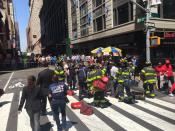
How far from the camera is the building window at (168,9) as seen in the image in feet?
91.9

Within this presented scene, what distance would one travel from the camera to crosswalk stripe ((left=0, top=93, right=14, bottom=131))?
10980 millimetres

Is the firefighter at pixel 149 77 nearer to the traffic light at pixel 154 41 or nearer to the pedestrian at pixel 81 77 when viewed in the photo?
the pedestrian at pixel 81 77

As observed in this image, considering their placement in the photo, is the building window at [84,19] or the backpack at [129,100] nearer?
the backpack at [129,100]

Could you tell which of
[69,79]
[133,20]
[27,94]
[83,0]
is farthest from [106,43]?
[27,94]

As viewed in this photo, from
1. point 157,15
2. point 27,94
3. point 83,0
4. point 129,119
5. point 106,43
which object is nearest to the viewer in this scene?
point 27,94

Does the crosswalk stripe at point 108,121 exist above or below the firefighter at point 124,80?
below

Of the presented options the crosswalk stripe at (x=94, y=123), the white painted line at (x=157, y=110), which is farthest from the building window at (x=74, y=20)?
the crosswalk stripe at (x=94, y=123)

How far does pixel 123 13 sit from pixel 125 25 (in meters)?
1.76

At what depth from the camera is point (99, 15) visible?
38.9 metres

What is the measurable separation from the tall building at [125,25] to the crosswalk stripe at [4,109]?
9.85m

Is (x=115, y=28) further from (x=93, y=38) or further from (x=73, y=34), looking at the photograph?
(x=73, y=34)

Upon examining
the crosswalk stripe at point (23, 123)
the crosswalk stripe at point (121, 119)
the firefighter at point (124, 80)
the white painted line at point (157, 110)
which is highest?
the firefighter at point (124, 80)

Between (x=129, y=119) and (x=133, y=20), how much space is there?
1860 cm

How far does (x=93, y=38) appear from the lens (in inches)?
1644
